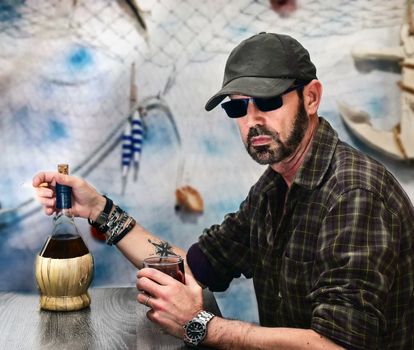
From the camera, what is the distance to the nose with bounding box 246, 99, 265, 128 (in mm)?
1682

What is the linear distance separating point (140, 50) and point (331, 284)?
141cm

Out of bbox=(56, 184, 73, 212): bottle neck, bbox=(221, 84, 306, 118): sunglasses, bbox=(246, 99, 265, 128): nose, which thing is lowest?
bbox=(56, 184, 73, 212): bottle neck

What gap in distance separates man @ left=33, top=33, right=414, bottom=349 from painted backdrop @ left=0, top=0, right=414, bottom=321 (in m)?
0.50

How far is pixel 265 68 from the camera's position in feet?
5.39

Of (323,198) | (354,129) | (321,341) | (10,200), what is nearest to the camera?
(321,341)

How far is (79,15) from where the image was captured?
245 cm

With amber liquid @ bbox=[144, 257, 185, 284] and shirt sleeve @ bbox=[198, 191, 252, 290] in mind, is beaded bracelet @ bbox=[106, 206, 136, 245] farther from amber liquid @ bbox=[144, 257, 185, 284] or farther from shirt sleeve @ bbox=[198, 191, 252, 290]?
amber liquid @ bbox=[144, 257, 185, 284]

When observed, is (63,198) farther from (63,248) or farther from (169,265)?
(169,265)

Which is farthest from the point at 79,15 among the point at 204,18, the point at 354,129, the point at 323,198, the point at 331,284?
the point at 331,284

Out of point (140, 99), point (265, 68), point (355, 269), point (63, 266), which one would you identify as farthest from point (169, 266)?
point (140, 99)

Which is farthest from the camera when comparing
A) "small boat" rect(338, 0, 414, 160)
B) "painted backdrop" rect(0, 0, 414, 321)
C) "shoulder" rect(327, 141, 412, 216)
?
"small boat" rect(338, 0, 414, 160)

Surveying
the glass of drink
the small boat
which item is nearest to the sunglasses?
the glass of drink

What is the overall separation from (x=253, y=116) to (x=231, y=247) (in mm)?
480

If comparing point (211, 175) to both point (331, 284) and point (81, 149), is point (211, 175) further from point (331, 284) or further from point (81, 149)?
point (331, 284)
